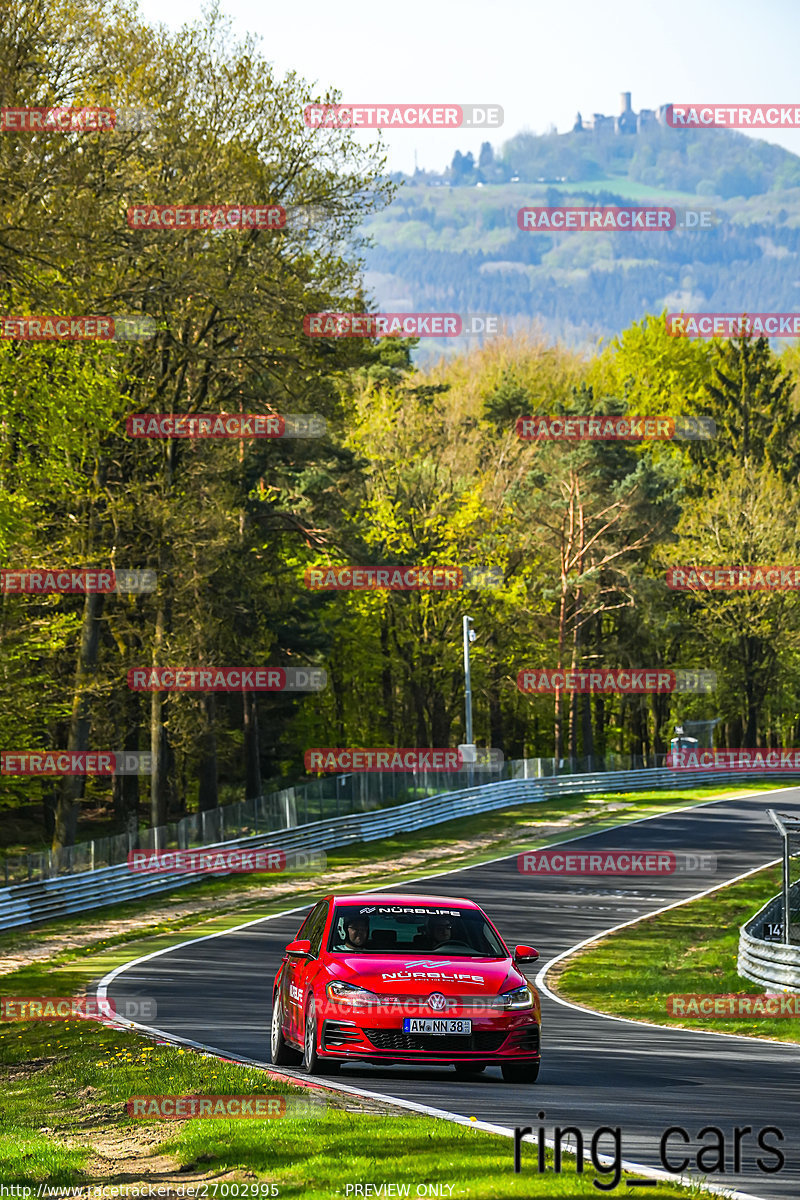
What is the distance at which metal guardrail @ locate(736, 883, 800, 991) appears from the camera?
2267 centimetres

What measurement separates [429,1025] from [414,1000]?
8.3 inches

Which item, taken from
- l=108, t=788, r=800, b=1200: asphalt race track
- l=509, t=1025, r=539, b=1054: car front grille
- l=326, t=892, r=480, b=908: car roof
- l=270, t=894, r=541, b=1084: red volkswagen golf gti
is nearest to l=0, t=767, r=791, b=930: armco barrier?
l=108, t=788, r=800, b=1200: asphalt race track

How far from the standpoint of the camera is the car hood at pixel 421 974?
1181 centimetres

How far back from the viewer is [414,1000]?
11742mm

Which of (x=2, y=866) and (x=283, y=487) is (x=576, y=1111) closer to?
(x=2, y=866)

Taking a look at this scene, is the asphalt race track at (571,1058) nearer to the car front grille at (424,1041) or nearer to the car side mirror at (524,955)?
the car front grille at (424,1041)

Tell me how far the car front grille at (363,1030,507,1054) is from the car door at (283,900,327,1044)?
893 millimetres

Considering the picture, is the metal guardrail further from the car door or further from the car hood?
the car hood

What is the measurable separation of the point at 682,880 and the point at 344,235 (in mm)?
18256

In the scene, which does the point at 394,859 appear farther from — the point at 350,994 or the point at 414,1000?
the point at 414,1000

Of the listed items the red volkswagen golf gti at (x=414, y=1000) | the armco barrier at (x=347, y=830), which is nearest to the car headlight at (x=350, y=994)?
the red volkswagen golf gti at (x=414, y=1000)

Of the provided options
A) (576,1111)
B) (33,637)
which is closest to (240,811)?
(33,637)

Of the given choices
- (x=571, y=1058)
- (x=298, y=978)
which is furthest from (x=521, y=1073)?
(x=571, y=1058)

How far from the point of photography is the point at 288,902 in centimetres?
3528
